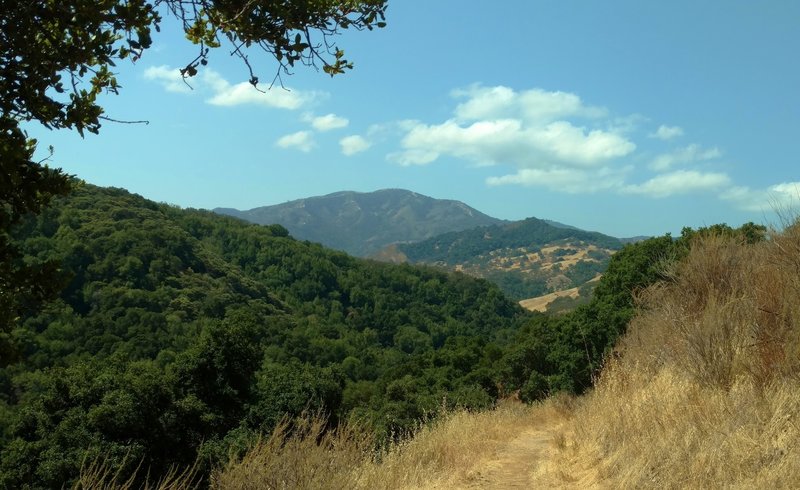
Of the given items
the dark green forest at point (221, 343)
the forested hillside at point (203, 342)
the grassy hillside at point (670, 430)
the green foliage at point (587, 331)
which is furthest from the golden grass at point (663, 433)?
the green foliage at point (587, 331)

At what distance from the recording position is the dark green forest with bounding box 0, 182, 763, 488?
55.7ft

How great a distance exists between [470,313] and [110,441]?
89290 millimetres

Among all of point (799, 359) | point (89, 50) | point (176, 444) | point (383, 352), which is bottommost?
point (383, 352)

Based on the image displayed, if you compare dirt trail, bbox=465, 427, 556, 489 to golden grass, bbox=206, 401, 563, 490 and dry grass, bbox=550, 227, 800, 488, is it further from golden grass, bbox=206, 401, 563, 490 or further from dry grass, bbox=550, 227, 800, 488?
dry grass, bbox=550, 227, 800, 488

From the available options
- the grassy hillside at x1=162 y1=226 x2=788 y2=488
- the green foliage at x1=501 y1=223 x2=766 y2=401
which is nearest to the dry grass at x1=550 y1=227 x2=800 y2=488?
the grassy hillside at x1=162 y1=226 x2=788 y2=488

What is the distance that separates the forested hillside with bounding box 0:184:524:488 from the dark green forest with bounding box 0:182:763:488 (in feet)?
0.27

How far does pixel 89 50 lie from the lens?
3145mm

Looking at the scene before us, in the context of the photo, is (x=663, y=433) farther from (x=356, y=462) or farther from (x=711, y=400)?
(x=356, y=462)

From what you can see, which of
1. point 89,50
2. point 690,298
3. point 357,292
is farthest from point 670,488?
point 357,292

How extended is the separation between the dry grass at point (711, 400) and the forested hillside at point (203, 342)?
3.59m

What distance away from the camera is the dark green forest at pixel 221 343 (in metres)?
17.0

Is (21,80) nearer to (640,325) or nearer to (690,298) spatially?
(690,298)

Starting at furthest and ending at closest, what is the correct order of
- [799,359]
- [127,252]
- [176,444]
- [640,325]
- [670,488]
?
[127,252] → [176,444] → [640,325] → [799,359] → [670,488]

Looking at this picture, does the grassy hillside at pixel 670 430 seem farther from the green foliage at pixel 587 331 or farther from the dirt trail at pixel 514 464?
the green foliage at pixel 587 331
